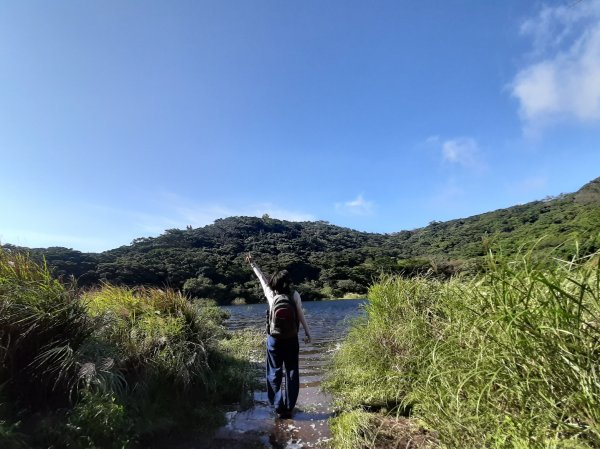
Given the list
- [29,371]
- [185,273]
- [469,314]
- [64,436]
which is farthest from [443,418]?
[185,273]

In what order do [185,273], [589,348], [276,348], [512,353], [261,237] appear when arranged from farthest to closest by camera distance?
[261,237]
[185,273]
[276,348]
[512,353]
[589,348]

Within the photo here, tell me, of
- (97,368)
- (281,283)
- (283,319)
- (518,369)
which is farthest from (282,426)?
(518,369)

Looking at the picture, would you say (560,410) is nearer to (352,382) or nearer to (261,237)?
(352,382)

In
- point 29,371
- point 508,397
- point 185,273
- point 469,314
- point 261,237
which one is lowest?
point 508,397

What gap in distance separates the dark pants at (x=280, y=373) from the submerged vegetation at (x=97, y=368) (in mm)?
777

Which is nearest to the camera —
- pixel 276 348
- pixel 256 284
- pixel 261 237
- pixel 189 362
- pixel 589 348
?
pixel 589 348

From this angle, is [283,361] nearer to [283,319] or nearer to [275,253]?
[283,319]

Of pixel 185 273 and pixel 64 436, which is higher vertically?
pixel 185 273

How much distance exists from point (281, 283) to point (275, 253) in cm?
10213

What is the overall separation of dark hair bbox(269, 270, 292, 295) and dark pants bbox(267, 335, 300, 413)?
2.32 feet

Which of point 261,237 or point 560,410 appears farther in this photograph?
point 261,237

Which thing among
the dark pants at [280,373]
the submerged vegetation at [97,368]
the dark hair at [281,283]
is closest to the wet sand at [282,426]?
the dark pants at [280,373]

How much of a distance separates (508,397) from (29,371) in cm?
437

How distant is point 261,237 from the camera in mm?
122625
